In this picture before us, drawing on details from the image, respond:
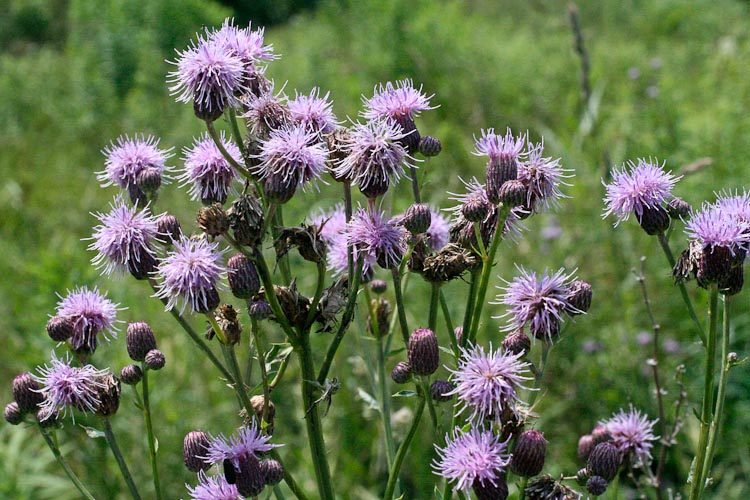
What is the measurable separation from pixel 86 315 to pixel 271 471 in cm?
58

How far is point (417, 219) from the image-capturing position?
147cm

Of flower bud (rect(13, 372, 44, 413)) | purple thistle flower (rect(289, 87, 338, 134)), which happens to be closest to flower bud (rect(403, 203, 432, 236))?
purple thistle flower (rect(289, 87, 338, 134))

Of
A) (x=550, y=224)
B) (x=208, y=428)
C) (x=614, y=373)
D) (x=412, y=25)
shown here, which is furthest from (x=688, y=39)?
(x=208, y=428)

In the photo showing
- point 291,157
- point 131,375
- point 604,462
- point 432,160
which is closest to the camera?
point 291,157

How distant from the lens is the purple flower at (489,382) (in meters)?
1.32

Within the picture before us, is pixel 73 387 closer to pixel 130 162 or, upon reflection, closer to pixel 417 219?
pixel 130 162

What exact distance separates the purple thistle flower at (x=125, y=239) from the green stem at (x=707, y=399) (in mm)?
1102

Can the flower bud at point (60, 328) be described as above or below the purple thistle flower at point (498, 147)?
below

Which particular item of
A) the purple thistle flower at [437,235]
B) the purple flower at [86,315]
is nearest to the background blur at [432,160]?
the purple thistle flower at [437,235]

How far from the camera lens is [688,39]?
8.58m

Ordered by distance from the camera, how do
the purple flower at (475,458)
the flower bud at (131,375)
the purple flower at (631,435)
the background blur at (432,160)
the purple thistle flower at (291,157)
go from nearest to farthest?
1. the purple flower at (475,458)
2. the purple thistle flower at (291,157)
3. the flower bud at (131,375)
4. the purple flower at (631,435)
5. the background blur at (432,160)

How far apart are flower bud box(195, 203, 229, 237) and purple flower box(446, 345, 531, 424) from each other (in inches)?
19.2

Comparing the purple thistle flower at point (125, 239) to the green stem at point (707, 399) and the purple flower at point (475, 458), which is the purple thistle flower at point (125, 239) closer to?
the purple flower at point (475, 458)

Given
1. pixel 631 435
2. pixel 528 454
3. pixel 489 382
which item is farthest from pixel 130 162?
pixel 631 435
